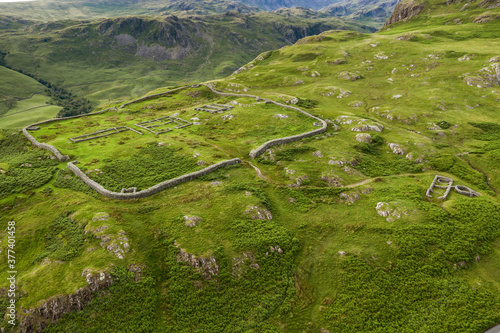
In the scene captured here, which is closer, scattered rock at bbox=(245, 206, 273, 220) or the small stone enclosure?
scattered rock at bbox=(245, 206, 273, 220)

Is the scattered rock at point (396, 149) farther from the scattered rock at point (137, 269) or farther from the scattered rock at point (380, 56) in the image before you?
the scattered rock at point (380, 56)

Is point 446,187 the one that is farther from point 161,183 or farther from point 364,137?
point 161,183

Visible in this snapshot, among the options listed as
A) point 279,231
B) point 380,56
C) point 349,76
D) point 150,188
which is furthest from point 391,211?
point 380,56

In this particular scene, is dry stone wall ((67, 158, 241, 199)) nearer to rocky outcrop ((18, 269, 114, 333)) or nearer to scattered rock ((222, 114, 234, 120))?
rocky outcrop ((18, 269, 114, 333))

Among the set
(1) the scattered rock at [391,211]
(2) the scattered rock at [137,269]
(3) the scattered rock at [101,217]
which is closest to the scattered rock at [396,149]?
(1) the scattered rock at [391,211]

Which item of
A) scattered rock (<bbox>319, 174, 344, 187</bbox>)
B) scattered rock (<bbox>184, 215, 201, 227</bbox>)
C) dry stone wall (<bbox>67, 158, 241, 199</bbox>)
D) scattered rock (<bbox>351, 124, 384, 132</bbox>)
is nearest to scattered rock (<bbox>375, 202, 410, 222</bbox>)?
scattered rock (<bbox>319, 174, 344, 187</bbox>)

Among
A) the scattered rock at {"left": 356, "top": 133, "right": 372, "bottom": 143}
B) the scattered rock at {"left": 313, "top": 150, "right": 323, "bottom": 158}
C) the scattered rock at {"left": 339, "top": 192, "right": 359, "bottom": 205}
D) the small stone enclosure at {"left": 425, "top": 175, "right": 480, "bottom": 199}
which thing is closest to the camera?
the scattered rock at {"left": 339, "top": 192, "right": 359, "bottom": 205}
